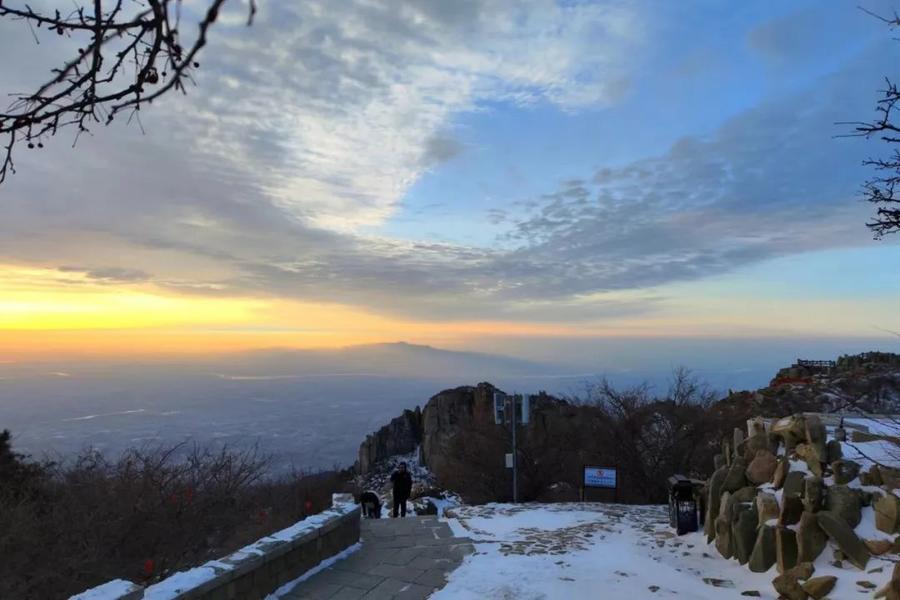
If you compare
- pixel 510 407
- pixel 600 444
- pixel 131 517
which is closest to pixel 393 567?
pixel 510 407

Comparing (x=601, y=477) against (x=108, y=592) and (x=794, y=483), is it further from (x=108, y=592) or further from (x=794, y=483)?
(x=108, y=592)

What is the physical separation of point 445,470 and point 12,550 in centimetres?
1644

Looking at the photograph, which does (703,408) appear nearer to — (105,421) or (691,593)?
(691,593)

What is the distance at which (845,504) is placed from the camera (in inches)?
281

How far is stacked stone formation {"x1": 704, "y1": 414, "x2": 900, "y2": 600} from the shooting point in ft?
21.8

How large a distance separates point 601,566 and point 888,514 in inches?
134

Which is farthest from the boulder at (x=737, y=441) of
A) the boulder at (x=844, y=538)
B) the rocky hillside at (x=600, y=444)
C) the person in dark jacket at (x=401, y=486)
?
the rocky hillside at (x=600, y=444)

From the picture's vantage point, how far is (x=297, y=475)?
104ft

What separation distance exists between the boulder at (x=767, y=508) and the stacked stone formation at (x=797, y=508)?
0.04 ft

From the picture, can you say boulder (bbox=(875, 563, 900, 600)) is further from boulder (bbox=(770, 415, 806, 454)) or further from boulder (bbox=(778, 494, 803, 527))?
boulder (bbox=(770, 415, 806, 454))

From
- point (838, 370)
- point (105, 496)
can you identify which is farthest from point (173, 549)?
point (838, 370)

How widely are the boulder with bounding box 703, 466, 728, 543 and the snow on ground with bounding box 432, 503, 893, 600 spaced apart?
0.21 metres

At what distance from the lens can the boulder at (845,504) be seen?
702 cm

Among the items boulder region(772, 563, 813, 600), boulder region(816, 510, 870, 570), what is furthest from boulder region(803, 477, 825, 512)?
boulder region(772, 563, 813, 600)
